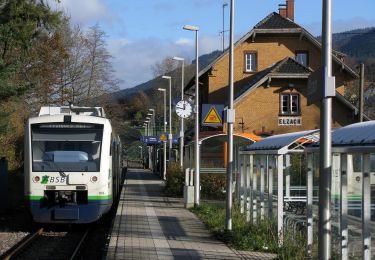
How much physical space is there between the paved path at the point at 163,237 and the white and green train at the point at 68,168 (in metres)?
0.99

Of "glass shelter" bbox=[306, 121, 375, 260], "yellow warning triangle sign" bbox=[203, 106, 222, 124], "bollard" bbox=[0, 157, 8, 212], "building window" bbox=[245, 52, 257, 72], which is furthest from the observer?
"building window" bbox=[245, 52, 257, 72]

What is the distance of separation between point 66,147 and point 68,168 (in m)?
0.61

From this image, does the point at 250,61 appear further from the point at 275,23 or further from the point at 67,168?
the point at 67,168

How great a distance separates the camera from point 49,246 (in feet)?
45.8

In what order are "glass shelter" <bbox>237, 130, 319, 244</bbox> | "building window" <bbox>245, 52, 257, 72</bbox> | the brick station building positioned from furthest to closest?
1. "building window" <bbox>245, 52, 257, 72</bbox>
2. the brick station building
3. "glass shelter" <bbox>237, 130, 319, 244</bbox>

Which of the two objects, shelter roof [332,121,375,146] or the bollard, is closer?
shelter roof [332,121,375,146]

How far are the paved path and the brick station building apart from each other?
21115 mm

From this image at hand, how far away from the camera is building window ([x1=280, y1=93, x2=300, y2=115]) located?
136 feet

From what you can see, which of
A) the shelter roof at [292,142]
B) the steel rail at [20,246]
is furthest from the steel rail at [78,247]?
the shelter roof at [292,142]

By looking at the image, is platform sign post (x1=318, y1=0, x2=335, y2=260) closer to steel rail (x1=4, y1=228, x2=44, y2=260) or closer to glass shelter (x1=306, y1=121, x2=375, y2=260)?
glass shelter (x1=306, y1=121, x2=375, y2=260)

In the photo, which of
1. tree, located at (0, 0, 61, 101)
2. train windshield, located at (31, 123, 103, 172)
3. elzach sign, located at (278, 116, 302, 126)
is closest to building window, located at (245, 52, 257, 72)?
Answer: elzach sign, located at (278, 116, 302, 126)

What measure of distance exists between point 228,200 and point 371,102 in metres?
49.6

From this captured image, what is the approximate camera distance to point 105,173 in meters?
15.7

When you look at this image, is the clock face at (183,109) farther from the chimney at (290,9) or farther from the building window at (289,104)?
the chimney at (290,9)
